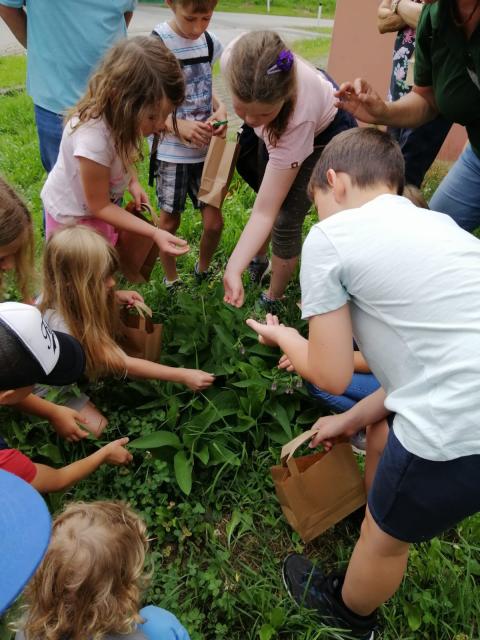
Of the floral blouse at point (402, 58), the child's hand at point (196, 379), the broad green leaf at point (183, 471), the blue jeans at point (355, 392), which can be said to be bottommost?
the broad green leaf at point (183, 471)

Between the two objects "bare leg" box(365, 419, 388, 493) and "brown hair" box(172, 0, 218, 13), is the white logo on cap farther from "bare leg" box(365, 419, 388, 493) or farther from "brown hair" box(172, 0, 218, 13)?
"brown hair" box(172, 0, 218, 13)

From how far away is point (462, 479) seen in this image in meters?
1.25

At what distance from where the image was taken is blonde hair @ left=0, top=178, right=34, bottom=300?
1891 mm

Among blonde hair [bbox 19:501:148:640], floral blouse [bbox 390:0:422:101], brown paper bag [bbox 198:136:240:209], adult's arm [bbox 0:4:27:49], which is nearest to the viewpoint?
blonde hair [bbox 19:501:148:640]

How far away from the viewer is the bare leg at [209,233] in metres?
3.04

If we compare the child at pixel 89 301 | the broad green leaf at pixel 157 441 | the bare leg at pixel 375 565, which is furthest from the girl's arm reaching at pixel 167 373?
the bare leg at pixel 375 565

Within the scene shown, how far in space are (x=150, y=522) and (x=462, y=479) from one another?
1147 mm

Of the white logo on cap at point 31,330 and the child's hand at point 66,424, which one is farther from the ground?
the white logo on cap at point 31,330

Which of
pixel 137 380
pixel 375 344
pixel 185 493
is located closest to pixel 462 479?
pixel 375 344

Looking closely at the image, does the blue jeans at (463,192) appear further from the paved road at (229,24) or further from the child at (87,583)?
the paved road at (229,24)

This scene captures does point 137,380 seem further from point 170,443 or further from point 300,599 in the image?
point 300,599

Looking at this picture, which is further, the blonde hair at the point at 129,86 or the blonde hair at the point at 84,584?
the blonde hair at the point at 129,86

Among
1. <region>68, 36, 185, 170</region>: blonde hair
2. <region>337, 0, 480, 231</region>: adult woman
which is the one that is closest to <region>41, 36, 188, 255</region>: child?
<region>68, 36, 185, 170</region>: blonde hair

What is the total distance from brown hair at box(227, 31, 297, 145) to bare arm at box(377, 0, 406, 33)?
51.4 inches
